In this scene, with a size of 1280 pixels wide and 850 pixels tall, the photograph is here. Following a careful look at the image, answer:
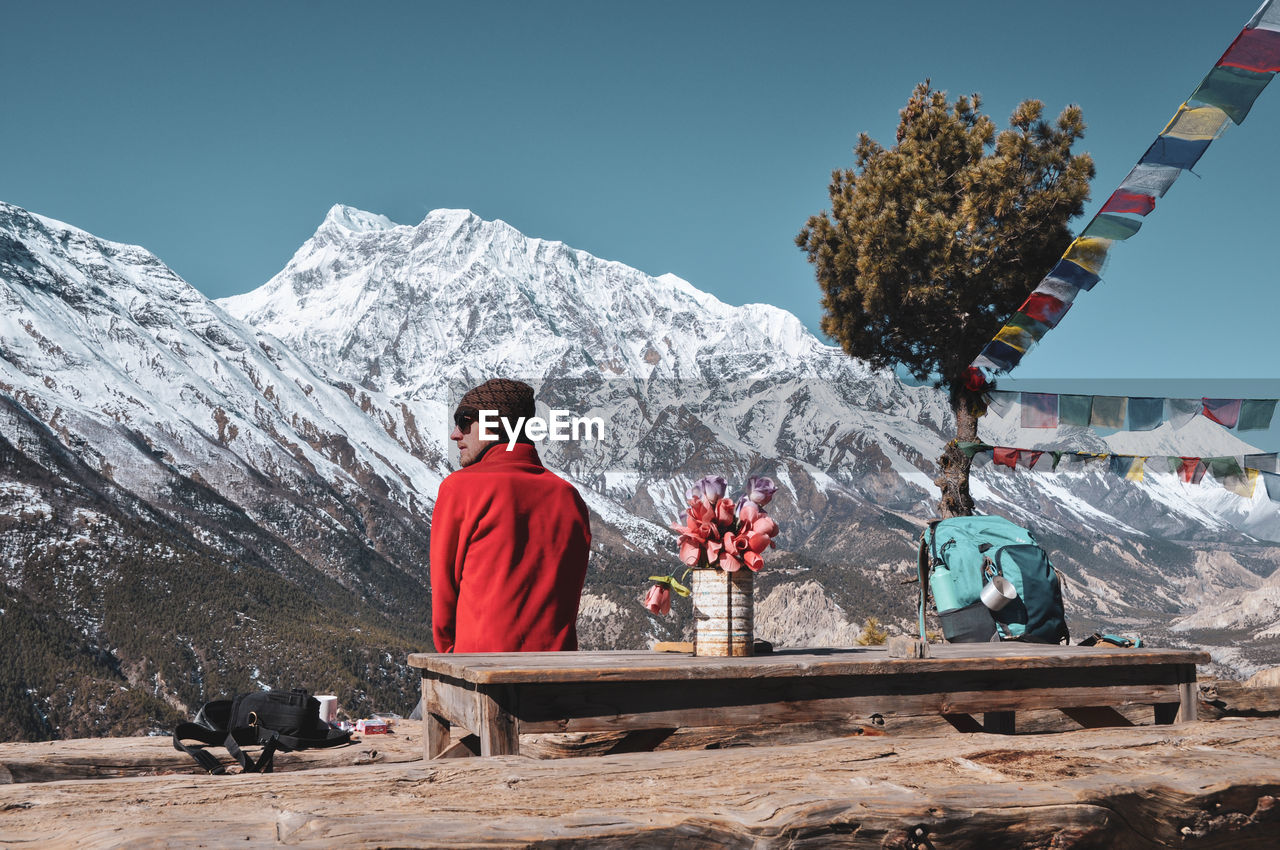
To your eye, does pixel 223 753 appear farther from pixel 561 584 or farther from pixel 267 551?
pixel 267 551

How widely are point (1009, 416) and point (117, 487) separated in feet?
604

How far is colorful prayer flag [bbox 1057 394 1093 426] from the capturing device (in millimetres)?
11812

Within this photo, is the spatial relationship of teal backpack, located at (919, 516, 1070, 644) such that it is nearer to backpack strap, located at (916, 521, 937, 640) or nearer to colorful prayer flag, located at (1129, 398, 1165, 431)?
backpack strap, located at (916, 521, 937, 640)

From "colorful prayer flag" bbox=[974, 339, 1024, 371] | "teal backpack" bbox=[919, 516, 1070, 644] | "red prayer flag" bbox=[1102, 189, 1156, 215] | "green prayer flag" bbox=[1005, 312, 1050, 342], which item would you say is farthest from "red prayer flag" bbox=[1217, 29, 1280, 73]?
"teal backpack" bbox=[919, 516, 1070, 644]

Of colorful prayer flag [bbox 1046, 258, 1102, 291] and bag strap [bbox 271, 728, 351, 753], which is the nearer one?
bag strap [bbox 271, 728, 351, 753]

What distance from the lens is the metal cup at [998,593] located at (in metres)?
6.07

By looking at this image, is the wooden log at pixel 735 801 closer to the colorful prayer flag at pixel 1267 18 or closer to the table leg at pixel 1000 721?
the table leg at pixel 1000 721

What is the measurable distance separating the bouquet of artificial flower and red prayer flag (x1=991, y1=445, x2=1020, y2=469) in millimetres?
9410

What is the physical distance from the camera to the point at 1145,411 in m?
12.0

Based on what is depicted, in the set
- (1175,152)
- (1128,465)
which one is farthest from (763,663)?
(1128,465)

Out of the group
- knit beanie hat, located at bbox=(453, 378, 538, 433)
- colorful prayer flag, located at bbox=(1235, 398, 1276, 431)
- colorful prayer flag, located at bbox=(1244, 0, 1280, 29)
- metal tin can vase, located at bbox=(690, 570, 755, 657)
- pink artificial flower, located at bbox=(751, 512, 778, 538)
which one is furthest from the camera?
colorful prayer flag, located at bbox=(1235, 398, 1276, 431)

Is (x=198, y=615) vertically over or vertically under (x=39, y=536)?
under

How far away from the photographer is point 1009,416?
12047mm

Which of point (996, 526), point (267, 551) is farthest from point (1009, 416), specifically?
point (267, 551)
